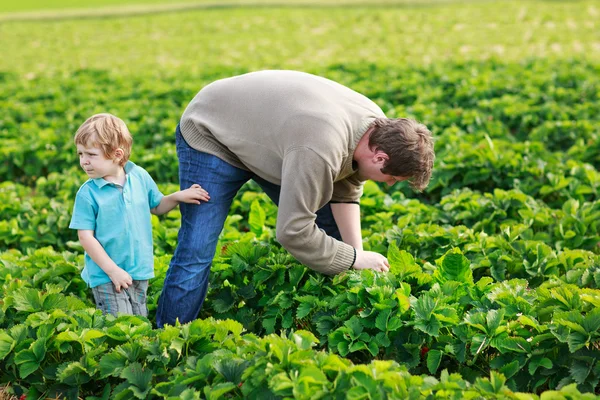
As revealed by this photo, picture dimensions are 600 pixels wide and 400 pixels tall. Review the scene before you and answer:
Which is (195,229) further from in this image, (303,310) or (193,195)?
(303,310)

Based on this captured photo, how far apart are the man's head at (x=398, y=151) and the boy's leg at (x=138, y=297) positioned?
→ 1.36 meters

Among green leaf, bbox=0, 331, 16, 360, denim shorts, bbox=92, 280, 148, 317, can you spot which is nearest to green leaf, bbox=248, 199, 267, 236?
denim shorts, bbox=92, 280, 148, 317

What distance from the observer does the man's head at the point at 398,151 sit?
3145 millimetres

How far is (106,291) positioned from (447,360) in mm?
1775

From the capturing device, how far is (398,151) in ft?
10.3

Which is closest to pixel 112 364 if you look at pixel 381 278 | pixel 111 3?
pixel 381 278

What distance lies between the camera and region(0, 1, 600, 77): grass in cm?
1608

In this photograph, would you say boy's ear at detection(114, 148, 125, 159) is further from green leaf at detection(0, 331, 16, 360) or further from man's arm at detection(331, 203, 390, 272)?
man's arm at detection(331, 203, 390, 272)

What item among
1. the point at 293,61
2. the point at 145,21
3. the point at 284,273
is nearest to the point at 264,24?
the point at 145,21

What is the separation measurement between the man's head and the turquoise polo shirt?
1.20 meters

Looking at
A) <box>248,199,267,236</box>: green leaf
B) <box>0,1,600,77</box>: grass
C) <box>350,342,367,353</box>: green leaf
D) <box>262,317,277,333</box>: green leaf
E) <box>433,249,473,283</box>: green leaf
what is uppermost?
<box>433,249,473,283</box>: green leaf

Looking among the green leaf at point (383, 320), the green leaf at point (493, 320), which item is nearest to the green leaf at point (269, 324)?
the green leaf at point (383, 320)

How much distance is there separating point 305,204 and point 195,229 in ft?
2.48

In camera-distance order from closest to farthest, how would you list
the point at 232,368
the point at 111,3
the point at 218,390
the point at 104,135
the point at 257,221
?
the point at 218,390 → the point at 232,368 → the point at 104,135 → the point at 257,221 → the point at 111,3
